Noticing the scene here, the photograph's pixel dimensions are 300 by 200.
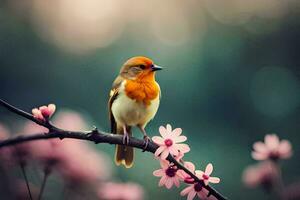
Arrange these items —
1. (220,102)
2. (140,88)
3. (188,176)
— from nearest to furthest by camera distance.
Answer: (188,176), (140,88), (220,102)

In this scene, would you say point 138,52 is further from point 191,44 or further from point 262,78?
point 262,78

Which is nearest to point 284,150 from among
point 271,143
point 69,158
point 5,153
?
point 271,143

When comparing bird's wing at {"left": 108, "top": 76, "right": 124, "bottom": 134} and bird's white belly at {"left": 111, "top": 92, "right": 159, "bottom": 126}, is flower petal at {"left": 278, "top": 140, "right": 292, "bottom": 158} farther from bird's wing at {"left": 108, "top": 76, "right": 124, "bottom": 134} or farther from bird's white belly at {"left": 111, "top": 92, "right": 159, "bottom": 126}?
bird's wing at {"left": 108, "top": 76, "right": 124, "bottom": 134}

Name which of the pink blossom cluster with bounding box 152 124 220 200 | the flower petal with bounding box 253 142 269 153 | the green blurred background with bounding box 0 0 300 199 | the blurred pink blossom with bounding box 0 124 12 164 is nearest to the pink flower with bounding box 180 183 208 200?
the pink blossom cluster with bounding box 152 124 220 200

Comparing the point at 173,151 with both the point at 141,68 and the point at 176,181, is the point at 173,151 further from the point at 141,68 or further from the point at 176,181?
the point at 141,68

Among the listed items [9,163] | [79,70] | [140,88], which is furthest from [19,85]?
[9,163]

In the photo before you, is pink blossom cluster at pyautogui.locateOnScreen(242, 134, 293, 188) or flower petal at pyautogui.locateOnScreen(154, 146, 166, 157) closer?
flower petal at pyautogui.locateOnScreen(154, 146, 166, 157)
